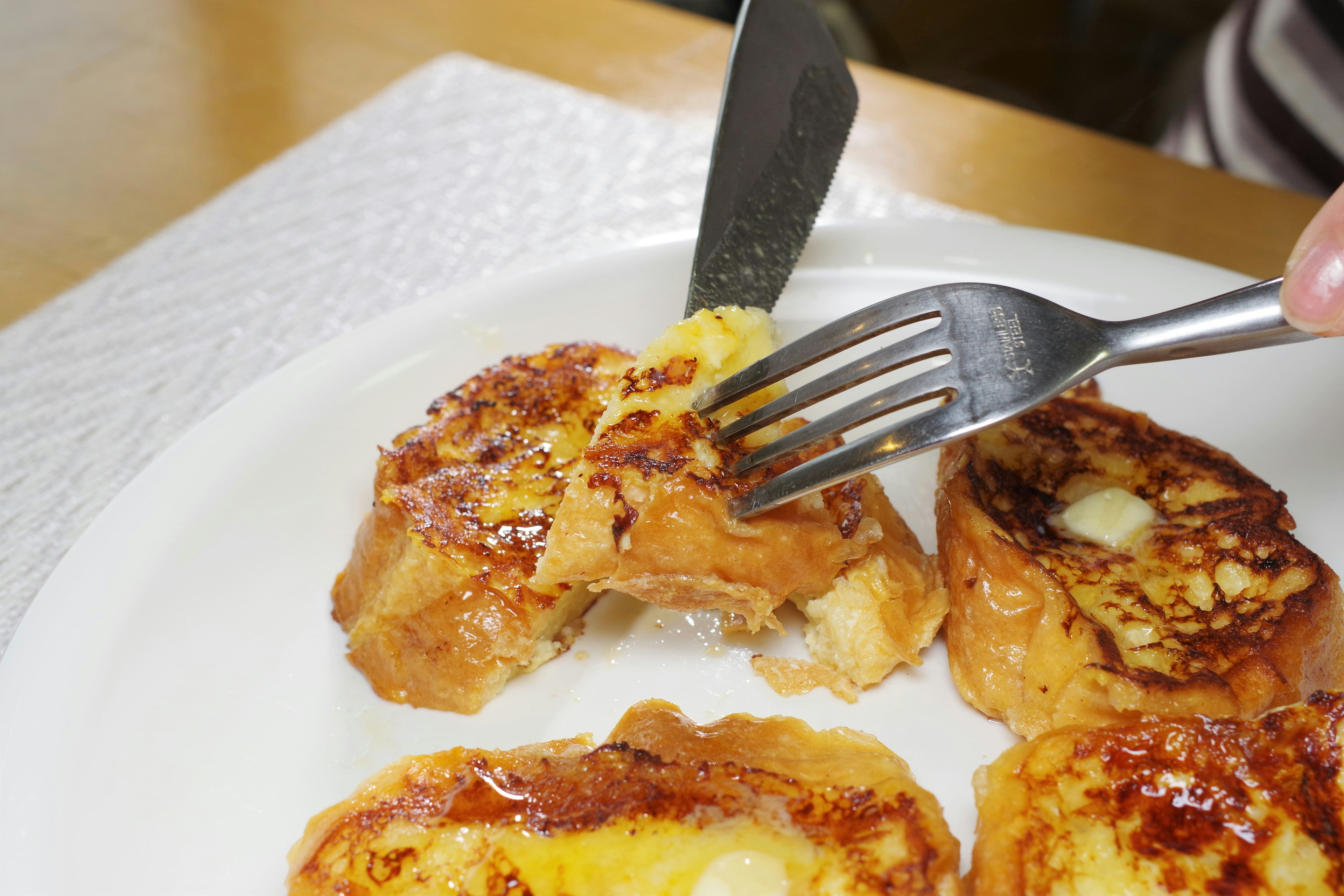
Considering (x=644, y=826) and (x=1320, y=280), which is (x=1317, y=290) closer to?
(x=1320, y=280)

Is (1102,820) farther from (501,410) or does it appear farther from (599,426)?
(501,410)

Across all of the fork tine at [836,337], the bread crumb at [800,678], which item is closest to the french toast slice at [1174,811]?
the bread crumb at [800,678]

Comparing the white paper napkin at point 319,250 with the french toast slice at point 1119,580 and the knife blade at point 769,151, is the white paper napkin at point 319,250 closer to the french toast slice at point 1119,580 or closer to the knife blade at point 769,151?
the knife blade at point 769,151

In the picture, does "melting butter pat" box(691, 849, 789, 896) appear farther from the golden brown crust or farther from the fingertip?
the fingertip

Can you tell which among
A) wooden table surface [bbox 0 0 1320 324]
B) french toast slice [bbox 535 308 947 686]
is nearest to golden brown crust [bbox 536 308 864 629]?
french toast slice [bbox 535 308 947 686]

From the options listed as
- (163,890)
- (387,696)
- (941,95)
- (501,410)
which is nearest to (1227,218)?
(941,95)
